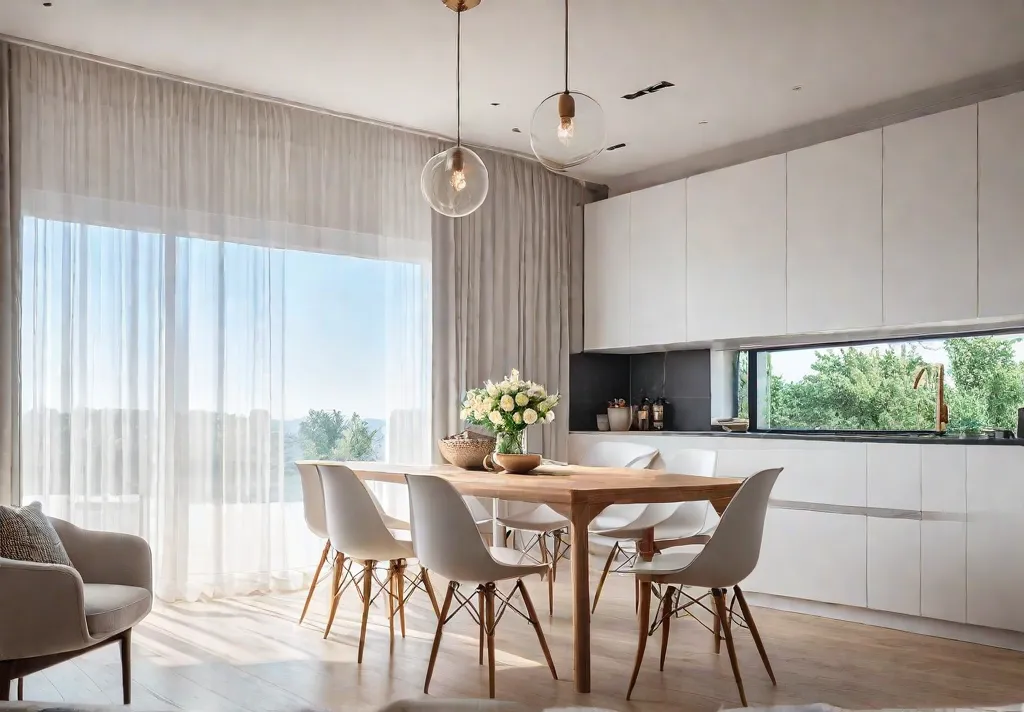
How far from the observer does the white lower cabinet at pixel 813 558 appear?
4.59 m

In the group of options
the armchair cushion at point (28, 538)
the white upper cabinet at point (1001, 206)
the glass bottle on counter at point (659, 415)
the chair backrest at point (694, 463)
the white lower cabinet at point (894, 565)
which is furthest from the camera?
the glass bottle on counter at point (659, 415)

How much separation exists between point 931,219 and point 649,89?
4.98 ft

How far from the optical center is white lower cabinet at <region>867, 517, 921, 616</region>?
4363mm

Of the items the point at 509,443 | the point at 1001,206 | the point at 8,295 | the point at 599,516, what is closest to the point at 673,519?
the point at 599,516

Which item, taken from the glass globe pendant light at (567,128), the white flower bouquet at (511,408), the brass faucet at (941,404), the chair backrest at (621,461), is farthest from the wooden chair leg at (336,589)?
the brass faucet at (941,404)

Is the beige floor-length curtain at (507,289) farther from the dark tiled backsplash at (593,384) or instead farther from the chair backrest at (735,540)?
the chair backrest at (735,540)

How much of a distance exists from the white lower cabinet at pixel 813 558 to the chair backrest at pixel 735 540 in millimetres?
1575

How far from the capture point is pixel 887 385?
17.2 feet

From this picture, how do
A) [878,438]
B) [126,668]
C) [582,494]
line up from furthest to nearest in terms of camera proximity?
[878,438] < [582,494] < [126,668]

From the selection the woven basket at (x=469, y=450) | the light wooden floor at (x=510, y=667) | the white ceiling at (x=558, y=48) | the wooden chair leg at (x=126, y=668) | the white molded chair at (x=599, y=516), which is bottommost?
the light wooden floor at (x=510, y=667)

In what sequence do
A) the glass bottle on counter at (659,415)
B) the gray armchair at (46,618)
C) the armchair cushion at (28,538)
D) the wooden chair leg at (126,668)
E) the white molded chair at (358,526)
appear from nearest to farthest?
1. the gray armchair at (46,618)
2. the armchair cushion at (28,538)
3. the wooden chair leg at (126,668)
4. the white molded chair at (358,526)
5. the glass bottle on counter at (659,415)

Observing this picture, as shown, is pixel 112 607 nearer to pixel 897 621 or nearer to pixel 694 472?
pixel 694 472

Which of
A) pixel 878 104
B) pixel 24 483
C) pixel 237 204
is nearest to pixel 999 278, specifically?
pixel 878 104

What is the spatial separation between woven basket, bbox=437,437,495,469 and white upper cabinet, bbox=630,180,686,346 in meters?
1.86
